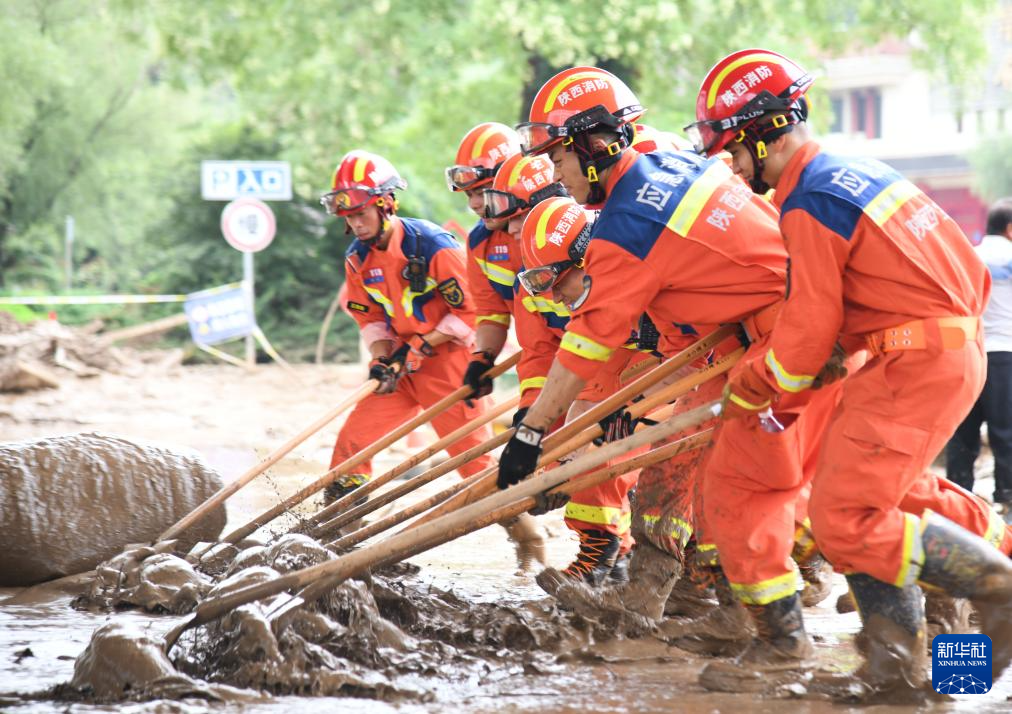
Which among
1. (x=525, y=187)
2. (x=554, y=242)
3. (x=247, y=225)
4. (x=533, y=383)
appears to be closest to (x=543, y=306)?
(x=533, y=383)

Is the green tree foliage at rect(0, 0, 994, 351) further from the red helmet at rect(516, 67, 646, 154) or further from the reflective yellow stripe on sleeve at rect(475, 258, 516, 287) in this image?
the red helmet at rect(516, 67, 646, 154)

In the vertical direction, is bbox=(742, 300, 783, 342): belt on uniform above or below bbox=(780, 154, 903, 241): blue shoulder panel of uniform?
below

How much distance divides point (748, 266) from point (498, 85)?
12.6m

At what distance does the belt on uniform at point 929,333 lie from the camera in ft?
12.3

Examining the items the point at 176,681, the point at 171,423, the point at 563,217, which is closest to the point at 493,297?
the point at 563,217

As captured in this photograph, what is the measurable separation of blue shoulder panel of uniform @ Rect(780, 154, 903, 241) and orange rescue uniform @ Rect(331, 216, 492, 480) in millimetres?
3283

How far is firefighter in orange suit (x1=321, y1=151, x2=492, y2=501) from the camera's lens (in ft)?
23.0

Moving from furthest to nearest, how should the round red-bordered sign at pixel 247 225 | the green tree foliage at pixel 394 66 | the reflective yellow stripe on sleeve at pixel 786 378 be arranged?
the green tree foliage at pixel 394 66, the round red-bordered sign at pixel 247 225, the reflective yellow stripe on sleeve at pixel 786 378

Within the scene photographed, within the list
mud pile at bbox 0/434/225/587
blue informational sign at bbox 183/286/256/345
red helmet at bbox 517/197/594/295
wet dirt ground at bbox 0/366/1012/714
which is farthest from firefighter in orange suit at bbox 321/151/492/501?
blue informational sign at bbox 183/286/256/345

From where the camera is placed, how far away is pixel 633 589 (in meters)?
4.93

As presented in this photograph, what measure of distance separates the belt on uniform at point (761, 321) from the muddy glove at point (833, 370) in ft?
1.02

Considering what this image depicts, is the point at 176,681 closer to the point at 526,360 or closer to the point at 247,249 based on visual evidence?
the point at 526,360

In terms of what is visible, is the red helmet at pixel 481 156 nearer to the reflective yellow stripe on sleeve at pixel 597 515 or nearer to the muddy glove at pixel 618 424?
the reflective yellow stripe on sleeve at pixel 597 515

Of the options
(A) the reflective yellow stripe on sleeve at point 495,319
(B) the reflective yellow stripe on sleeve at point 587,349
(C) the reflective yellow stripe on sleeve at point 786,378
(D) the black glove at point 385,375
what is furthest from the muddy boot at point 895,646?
(D) the black glove at point 385,375
